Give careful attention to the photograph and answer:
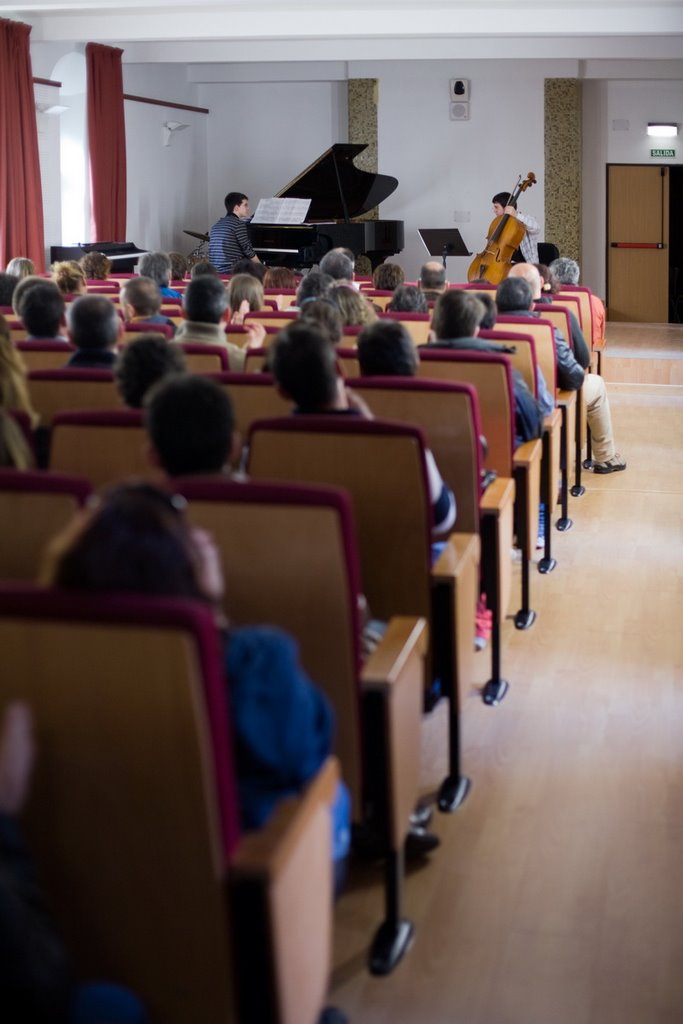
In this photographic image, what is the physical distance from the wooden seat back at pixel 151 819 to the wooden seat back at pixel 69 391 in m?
2.04

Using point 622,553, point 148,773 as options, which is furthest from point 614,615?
point 148,773

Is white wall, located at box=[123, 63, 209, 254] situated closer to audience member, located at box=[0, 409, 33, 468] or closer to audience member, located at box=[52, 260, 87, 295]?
audience member, located at box=[52, 260, 87, 295]

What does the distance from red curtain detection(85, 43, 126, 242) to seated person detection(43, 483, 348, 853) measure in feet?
38.2

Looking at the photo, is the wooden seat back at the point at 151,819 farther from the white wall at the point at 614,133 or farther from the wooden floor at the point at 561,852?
the white wall at the point at 614,133

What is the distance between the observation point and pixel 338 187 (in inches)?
500

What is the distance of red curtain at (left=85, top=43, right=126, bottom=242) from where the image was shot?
12617mm

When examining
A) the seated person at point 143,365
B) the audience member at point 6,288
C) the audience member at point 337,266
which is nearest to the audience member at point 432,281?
the audience member at point 337,266

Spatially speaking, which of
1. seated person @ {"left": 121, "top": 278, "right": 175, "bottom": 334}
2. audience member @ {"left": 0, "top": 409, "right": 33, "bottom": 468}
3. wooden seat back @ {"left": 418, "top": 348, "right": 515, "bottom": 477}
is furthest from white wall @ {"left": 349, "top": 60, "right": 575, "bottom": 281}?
audience member @ {"left": 0, "top": 409, "right": 33, "bottom": 468}

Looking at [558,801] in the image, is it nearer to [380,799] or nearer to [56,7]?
[380,799]

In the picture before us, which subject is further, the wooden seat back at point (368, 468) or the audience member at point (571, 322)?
the audience member at point (571, 322)

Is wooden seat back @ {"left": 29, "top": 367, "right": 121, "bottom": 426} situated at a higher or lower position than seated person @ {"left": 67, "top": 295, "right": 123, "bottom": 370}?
lower

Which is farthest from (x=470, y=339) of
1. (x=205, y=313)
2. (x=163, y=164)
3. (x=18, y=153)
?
(x=163, y=164)

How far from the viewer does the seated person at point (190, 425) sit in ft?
7.14

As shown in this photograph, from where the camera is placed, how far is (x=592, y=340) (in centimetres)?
754
